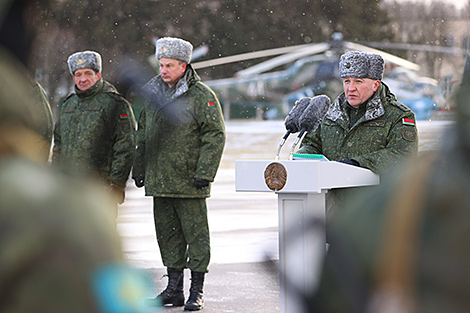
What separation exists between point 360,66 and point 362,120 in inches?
11.1

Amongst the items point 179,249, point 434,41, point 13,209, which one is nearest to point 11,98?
point 13,209

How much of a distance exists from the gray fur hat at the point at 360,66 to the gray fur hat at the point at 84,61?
6.41 ft

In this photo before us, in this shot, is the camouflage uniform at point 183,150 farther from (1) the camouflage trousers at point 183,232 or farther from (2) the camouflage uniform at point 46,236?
(2) the camouflage uniform at point 46,236

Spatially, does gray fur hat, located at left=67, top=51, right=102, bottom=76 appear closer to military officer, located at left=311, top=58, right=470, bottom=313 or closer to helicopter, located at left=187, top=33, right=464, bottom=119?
military officer, located at left=311, top=58, right=470, bottom=313

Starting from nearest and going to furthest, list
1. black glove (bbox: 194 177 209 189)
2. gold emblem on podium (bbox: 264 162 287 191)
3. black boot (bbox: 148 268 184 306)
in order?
1. gold emblem on podium (bbox: 264 162 287 191)
2. black glove (bbox: 194 177 209 189)
3. black boot (bbox: 148 268 184 306)

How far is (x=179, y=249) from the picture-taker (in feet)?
16.7

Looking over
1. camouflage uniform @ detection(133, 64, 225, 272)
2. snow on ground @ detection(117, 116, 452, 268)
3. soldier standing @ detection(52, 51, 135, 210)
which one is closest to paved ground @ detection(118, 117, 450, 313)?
snow on ground @ detection(117, 116, 452, 268)

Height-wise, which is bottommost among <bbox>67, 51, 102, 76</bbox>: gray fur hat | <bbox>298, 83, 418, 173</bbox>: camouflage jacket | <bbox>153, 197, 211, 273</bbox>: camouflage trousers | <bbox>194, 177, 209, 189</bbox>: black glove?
<bbox>153, 197, 211, 273</bbox>: camouflage trousers

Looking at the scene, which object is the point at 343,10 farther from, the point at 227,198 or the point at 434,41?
the point at 227,198

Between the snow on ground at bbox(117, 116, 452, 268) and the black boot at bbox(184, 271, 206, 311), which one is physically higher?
the black boot at bbox(184, 271, 206, 311)

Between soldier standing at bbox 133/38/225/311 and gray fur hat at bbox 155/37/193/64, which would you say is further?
gray fur hat at bbox 155/37/193/64

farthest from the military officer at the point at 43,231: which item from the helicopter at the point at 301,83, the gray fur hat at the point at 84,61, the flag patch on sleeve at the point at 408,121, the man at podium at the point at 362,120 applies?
the helicopter at the point at 301,83

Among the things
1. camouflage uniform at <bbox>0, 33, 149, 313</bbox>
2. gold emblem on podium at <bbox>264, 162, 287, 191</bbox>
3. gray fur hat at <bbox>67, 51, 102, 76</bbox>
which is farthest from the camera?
gray fur hat at <bbox>67, 51, 102, 76</bbox>

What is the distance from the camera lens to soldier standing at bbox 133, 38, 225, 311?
4.91 meters
